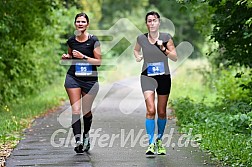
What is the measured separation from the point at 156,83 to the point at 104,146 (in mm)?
1593

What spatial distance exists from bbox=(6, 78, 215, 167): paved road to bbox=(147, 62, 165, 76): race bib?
48.2 inches

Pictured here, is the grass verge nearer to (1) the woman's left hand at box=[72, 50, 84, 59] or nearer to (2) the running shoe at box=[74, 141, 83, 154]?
(2) the running shoe at box=[74, 141, 83, 154]

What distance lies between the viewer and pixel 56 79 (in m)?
30.5

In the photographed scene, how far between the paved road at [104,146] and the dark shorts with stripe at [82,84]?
96 centimetres

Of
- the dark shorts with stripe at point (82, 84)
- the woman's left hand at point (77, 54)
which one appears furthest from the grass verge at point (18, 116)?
the woman's left hand at point (77, 54)

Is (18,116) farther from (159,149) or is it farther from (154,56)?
(154,56)

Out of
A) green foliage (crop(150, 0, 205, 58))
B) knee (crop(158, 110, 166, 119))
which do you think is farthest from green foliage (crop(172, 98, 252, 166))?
green foliage (crop(150, 0, 205, 58))

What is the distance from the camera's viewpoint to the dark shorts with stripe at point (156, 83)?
9406 mm

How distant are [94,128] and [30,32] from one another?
17.9 feet

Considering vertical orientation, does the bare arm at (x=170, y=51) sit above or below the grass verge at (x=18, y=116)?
above

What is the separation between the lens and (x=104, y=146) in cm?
1037

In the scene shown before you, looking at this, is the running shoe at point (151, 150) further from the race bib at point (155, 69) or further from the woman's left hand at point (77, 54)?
the woman's left hand at point (77, 54)

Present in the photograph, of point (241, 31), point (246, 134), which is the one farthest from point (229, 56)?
point (246, 134)

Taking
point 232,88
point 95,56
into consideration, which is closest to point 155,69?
point 95,56
